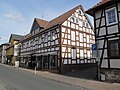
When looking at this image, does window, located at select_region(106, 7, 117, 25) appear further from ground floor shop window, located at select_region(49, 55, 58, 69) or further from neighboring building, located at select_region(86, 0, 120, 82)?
ground floor shop window, located at select_region(49, 55, 58, 69)

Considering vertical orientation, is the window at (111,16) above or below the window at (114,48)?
above

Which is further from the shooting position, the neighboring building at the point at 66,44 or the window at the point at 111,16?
the neighboring building at the point at 66,44

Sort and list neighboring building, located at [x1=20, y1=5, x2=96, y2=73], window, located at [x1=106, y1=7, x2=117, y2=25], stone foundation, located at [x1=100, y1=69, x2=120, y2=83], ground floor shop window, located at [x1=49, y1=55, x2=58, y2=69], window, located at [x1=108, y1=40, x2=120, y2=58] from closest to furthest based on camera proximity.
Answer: stone foundation, located at [x1=100, y1=69, x2=120, y2=83]
window, located at [x1=108, y1=40, x2=120, y2=58]
window, located at [x1=106, y1=7, x2=117, y2=25]
neighboring building, located at [x1=20, y1=5, x2=96, y2=73]
ground floor shop window, located at [x1=49, y1=55, x2=58, y2=69]

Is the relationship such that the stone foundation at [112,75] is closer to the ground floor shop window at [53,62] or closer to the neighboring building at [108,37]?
the neighboring building at [108,37]

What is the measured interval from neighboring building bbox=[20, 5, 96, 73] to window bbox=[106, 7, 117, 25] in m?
8.32

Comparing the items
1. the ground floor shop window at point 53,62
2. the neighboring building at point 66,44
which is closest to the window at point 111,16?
the neighboring building at point 66,44

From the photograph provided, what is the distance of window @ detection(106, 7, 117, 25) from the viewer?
41.4 ft

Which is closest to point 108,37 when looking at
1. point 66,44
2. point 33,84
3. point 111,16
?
point 111,16

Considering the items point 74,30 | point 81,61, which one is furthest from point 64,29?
point 81,61

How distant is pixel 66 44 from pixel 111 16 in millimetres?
8896

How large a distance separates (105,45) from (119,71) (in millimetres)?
2644

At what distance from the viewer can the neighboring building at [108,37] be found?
12000 mm

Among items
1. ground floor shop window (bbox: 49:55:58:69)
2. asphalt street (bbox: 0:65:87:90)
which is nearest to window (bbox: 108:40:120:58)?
asphalt street (bbox: 0:65:87:90)

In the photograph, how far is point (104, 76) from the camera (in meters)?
12.6
